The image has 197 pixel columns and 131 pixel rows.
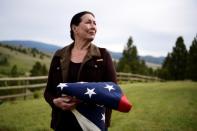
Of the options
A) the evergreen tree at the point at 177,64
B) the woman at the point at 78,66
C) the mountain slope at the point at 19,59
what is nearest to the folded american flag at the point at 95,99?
the woman at the point at 78,66

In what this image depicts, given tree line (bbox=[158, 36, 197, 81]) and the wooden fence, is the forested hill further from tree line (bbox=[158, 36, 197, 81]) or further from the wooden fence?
the wooden fence

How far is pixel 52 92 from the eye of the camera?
9.85ft

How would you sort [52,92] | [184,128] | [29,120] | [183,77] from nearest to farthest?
[52,92]
[184,128]
[29,120]
[183,77]

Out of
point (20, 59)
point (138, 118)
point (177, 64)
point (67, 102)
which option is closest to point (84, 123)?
point (67, 102)

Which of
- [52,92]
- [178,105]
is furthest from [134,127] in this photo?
[52,92]

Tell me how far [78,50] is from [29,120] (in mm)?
5396

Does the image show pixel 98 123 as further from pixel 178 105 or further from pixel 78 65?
pixel 178 105

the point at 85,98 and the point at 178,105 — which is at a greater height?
the point at 85,98

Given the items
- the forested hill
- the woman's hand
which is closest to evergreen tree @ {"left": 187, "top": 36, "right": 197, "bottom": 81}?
the woman's hand

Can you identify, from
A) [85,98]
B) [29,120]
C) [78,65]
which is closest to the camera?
[85,98]

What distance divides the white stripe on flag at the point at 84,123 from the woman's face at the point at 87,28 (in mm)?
709

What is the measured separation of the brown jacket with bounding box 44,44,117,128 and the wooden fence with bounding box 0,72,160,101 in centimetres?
966

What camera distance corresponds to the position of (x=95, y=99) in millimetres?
2480

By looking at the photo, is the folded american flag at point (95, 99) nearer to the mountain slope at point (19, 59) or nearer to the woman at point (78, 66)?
the woman at point (78, 66)
